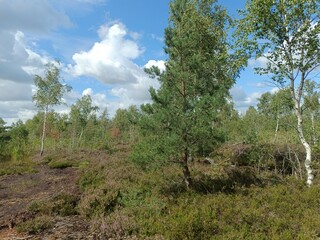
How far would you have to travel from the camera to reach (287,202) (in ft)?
29.1

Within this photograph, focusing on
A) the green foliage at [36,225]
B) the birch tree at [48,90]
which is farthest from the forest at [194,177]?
the birch tree at [48,90]

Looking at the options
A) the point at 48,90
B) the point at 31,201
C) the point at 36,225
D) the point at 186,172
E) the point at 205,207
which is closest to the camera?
the point at 36,225

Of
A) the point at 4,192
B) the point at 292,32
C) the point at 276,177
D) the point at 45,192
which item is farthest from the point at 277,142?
the point at 4,192

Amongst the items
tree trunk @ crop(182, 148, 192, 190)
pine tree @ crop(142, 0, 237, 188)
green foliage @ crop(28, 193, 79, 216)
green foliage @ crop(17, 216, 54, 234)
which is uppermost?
pine tree @ crop(142, 0, 237, 188)

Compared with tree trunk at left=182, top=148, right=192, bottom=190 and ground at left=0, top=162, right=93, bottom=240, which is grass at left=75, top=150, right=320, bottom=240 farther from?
ground at left=0, top=162, right=93, bottom=240

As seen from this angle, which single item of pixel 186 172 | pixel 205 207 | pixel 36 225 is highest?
pixel 186 172

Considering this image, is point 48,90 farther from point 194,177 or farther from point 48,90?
point 194,177

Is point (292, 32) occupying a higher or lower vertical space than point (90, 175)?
higher

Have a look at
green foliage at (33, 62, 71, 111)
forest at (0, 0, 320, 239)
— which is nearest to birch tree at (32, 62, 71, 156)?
green foliage at (33, 62, 71, 111)

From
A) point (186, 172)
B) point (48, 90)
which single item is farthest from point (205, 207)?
point (48, 90)

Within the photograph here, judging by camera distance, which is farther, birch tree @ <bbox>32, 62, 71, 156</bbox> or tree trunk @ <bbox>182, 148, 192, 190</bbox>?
birch tree @ <bbox>32, 62, 71, 156</bbox>

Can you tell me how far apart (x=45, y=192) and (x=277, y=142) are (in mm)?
13870

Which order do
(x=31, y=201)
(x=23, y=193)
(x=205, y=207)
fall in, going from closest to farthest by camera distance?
(x=205, y=207)
(x=31, y=201)
(x=23, y=193)

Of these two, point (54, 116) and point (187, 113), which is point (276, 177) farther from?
point (54, 116)
